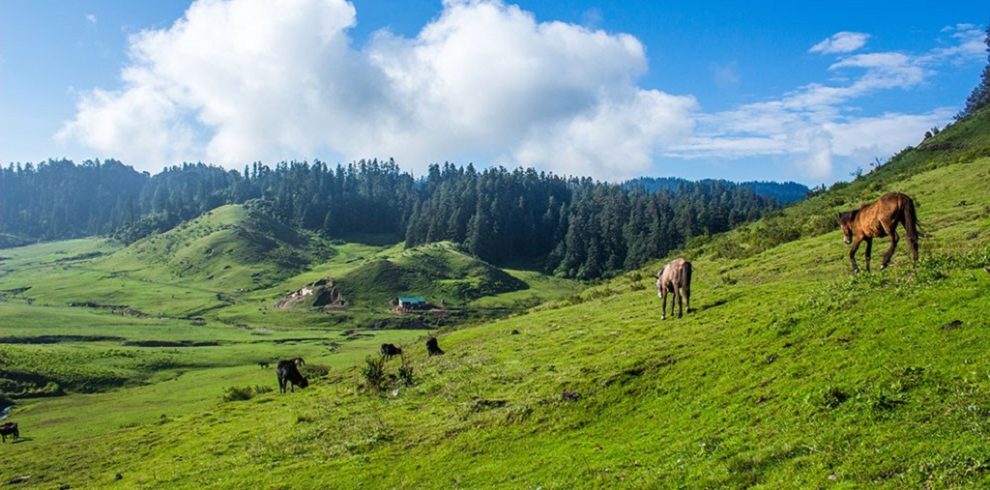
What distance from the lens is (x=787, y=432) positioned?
1477 centimetres

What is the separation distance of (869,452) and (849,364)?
17.2 ft

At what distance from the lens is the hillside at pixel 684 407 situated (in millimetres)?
13500

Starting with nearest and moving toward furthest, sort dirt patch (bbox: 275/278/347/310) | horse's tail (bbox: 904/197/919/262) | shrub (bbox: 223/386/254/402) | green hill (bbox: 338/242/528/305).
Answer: horse's tail (bbox: 904/197/919/262) < shrub (bbox: 223/386/254/402) < dirt patch (bbox: 275/278/347/310) < green hill (bbox: 338/242/528/305)

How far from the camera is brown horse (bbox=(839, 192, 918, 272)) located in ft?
73.6

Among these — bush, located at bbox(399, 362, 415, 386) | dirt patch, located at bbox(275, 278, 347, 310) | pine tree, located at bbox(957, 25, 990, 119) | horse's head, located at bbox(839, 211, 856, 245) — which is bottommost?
bush, located at bbox(399, 362, 415, 386)

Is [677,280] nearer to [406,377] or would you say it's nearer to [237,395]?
[406,377]

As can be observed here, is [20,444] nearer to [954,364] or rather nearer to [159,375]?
[159,375]

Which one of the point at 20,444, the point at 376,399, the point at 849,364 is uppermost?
the point at 849,364

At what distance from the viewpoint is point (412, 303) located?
495ft

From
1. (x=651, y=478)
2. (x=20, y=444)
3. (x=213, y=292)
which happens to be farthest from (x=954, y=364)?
(x=213, y=292)

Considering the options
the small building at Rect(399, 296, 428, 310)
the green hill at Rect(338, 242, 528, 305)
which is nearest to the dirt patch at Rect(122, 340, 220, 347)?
the small building at Rect(399, 296, 428, 310)

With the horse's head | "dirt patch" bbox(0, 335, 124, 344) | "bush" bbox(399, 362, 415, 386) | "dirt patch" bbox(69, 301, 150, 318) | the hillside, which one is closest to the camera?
the hillside

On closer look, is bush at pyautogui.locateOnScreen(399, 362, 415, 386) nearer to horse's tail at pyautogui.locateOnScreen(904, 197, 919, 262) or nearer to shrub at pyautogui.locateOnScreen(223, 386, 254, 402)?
shrub at pyautogui.locateOnScreen(223, 386, 254, 402)

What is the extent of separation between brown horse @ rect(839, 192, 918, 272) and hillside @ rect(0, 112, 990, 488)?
110 cm
